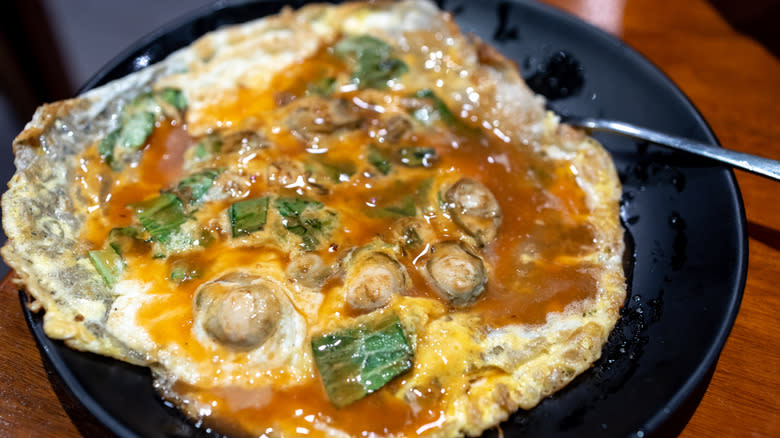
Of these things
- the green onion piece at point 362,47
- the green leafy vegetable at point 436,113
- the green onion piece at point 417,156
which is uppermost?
the green onion piece at point 362,47

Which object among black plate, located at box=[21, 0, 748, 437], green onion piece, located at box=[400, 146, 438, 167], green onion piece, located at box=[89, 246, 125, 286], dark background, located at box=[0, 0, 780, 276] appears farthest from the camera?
dark background, located at box=[0, 0, 780, 276]

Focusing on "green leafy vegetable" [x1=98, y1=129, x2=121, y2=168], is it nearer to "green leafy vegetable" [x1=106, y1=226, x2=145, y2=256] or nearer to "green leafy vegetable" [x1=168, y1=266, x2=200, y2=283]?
"green leafy vegetable" [x1=106, y1=226, x2=145, y2=256]

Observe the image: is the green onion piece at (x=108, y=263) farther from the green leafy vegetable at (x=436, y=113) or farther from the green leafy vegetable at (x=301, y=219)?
the green leafy vegetable at (x=436, y=113)

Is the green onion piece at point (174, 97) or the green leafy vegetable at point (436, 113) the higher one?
the green onion piece at point (174, 97)

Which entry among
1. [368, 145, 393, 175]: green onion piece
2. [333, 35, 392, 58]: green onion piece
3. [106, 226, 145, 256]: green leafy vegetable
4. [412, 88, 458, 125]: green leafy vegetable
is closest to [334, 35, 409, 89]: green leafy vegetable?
[333, 35, 392, 58]: green onion piece

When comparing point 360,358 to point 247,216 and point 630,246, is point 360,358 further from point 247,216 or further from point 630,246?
point 630,246

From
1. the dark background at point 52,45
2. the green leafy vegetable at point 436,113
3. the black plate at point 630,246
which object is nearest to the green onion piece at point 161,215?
the black plate at point 630,246

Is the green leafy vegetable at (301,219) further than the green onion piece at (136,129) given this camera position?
No

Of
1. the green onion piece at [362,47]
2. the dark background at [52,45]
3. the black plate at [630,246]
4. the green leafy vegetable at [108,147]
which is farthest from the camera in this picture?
the dark background at [52,45]
